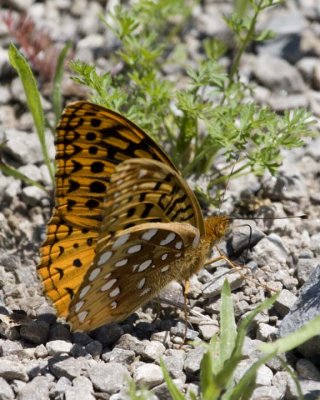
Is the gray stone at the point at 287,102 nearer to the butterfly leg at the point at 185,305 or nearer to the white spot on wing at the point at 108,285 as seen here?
the butterfly leg at the point at 185,305

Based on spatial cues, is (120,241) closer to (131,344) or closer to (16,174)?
(131,344)

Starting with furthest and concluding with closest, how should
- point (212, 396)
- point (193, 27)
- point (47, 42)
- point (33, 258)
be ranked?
point (193, 27)
point (47, 42)
point (33, 258)
point (212, 396)

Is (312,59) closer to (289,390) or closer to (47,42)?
(47,42)

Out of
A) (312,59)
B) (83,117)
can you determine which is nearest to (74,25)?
(312,59)

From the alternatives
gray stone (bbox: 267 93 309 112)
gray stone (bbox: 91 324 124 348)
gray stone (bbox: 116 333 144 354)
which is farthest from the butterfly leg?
gray stone (bbox: 267 93 309 112)

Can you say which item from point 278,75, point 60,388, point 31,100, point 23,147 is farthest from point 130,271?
point 278,75

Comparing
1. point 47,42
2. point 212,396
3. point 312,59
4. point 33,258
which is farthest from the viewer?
point 312,59

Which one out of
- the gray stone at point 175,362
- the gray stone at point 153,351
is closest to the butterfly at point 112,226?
the gray stone at point 153,351
